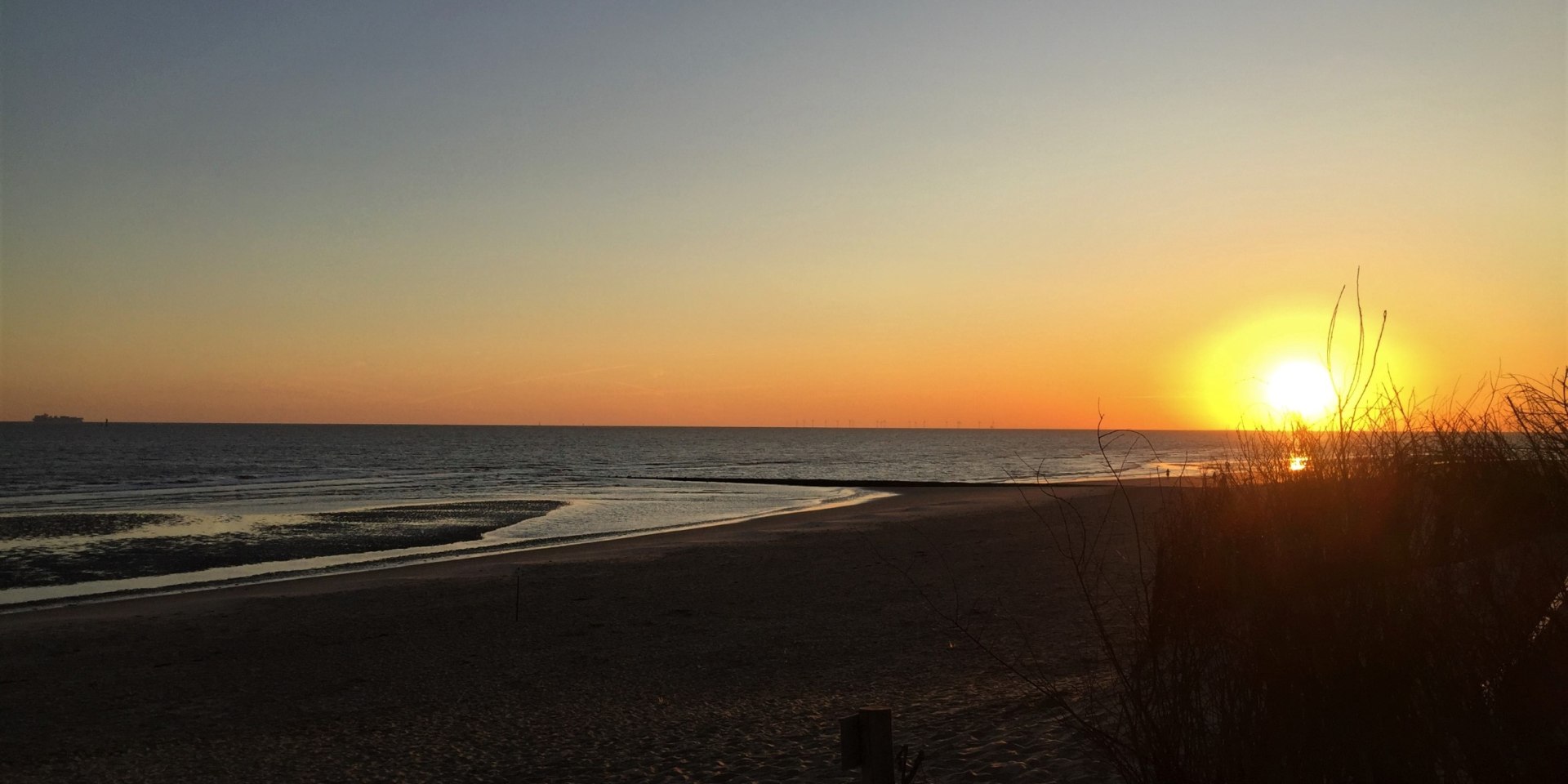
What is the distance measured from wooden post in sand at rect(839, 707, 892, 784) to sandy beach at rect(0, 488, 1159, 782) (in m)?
2.22

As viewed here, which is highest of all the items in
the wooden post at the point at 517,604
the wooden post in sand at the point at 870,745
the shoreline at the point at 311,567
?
the wooden post in sand at the point at 870,745

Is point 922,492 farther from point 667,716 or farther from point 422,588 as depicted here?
point 667,716

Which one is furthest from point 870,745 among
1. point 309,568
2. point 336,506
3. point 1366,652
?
point 336,506

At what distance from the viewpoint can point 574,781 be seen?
714 cm

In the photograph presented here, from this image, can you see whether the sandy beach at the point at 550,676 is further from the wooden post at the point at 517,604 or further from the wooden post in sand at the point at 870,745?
the wooden post in sand at the point at 870,745

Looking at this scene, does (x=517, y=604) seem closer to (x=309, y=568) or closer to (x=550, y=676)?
(x=550, y=676)

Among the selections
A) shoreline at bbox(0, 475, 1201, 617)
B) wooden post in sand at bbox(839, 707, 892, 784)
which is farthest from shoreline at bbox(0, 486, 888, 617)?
wooden post in sand at bbox(839, 707, 892, 784)

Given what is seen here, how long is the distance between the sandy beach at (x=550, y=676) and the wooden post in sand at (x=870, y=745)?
2223mm

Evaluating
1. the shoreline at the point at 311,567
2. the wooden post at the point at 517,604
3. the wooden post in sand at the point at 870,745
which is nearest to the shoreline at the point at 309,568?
the shoreline at the point at 311,567

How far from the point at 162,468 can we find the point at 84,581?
63.6 m

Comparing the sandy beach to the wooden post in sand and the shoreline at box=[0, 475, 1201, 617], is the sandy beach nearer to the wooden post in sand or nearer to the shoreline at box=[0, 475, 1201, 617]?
the shoreline at box=[0, 475, 1201, 617]

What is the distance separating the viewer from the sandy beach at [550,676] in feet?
24.9

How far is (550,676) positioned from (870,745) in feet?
22.4

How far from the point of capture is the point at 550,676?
10.5 metres
